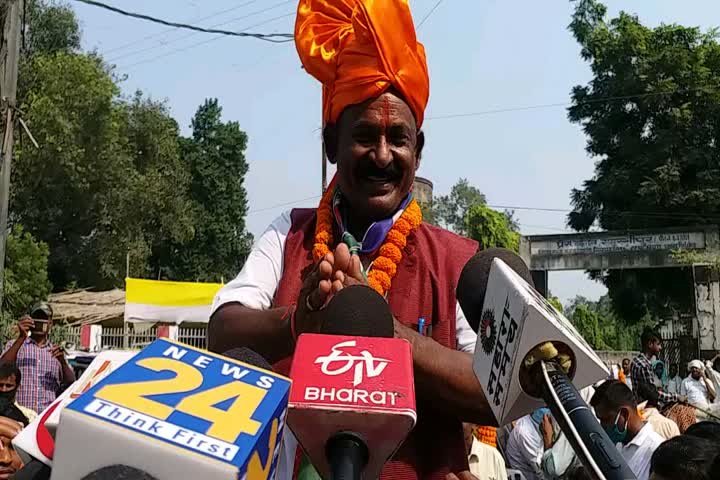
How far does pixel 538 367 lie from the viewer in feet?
3.52

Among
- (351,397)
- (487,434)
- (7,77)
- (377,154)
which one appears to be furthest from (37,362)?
(351,397)

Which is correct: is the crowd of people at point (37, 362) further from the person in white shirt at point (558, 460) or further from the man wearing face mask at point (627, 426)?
the man wearing face mask at point (627, 426)

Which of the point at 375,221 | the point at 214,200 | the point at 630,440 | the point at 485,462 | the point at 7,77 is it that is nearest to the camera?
the point at 375,221

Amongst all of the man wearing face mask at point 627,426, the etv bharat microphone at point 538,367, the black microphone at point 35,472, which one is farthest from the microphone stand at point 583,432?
the man wearing face mask at point 627,426

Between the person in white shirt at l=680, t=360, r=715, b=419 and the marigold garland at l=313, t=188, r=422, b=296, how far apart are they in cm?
813

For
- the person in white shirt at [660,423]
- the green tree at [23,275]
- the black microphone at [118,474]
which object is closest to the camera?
the black microphone at [118,474]

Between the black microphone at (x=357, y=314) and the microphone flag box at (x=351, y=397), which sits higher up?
the black microphone at (x=357, y=314)

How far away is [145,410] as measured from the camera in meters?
0.85

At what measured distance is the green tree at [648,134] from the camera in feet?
78.9

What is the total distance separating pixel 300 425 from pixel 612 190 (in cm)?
2581

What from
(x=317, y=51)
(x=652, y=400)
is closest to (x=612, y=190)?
(x=652, y=400)

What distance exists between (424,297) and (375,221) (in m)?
0.25

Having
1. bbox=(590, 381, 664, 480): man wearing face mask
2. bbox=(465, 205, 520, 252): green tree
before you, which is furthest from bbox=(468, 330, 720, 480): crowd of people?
bbox=(465, 205, 520, 252): green tree

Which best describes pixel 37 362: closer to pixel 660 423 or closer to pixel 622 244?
pixel 660 423
